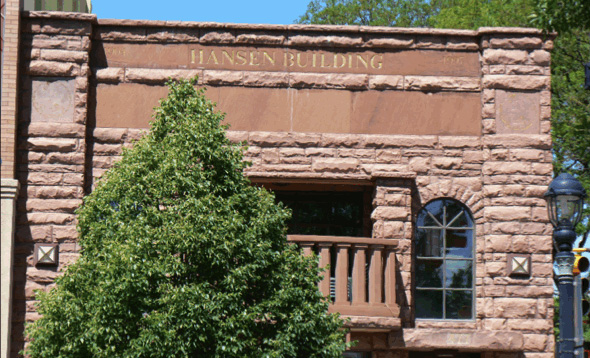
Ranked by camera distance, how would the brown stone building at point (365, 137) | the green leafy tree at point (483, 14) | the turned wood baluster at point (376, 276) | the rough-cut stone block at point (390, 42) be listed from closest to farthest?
1. the turned wood baluster at point (376, 276)
2. the brown stone building at point (365, 137)
3. the rough-cut stone block at point (390, 42)
4. the green leafy tree at point (483, 14)

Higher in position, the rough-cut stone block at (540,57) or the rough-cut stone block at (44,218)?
the rough-cut stone block at (540,57)

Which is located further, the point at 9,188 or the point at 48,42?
the point at 48,42

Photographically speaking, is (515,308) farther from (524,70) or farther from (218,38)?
(218,38)

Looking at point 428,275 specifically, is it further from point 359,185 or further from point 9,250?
point 9,250

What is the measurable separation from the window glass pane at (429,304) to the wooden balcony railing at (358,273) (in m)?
0.83

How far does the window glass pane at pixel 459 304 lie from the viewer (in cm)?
1658

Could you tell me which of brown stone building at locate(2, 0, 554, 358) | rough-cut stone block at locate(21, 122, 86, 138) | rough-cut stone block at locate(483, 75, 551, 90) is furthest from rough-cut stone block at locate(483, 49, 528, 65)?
rough-cut stone block at locate(21, 122, 86, 138)

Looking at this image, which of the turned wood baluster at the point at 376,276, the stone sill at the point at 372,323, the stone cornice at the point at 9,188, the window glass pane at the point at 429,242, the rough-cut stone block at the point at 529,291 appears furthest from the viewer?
the window glass pane at the point at 429,242

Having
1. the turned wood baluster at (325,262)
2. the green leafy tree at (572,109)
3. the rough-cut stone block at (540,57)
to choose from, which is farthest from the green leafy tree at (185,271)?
the green leafy tree at (572,109)

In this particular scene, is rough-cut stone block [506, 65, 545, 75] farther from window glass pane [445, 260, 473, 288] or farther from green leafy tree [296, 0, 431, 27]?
green leafy tree [296, 0, 431, 27]

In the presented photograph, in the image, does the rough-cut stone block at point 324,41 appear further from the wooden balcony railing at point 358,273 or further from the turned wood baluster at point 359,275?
the turned wood baluster at point 359,275

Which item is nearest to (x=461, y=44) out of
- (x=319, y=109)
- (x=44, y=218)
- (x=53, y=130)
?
(x=319, y=109)

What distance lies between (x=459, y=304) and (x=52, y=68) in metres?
7.39

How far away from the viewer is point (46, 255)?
52.7 feet
